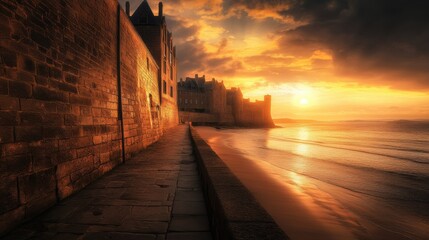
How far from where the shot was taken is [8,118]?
266cm

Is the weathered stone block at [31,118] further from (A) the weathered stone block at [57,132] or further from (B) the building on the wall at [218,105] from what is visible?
(B) the building on the wall at [218,105]

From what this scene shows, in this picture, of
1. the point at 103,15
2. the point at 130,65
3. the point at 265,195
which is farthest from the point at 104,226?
the point at 130,65

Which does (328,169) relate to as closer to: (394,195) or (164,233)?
(394,195)

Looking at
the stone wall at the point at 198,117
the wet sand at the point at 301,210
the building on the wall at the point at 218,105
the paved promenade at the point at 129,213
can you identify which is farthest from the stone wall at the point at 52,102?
the building on the wall at the point at 218,105

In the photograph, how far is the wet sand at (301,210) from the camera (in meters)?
4.12

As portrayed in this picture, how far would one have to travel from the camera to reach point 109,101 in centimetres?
574

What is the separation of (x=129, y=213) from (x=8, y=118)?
79.3 inches

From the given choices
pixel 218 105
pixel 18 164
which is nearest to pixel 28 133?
pixel 18 164

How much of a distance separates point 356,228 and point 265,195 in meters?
2.24

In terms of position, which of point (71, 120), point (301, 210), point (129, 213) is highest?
point (71, 120)

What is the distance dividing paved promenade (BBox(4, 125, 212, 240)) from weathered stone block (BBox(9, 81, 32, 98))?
1.75 metres

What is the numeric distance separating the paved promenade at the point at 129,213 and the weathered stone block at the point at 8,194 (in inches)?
12.6

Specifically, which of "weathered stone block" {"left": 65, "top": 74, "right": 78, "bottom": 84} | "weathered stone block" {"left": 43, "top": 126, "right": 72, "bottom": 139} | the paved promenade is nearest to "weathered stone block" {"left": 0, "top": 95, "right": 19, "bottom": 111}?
"weathered stone block" {"left": 43, "top": 126, "right": 72, "bottom": 139}

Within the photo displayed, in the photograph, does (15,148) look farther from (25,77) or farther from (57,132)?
(25,77)
